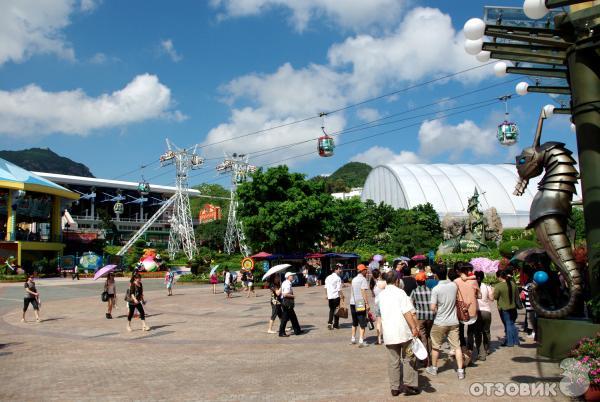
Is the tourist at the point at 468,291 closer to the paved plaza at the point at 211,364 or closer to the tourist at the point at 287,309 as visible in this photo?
the paved plaza at the point at 211,364

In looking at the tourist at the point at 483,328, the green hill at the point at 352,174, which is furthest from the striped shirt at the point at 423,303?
the green hill at the point at 352,174

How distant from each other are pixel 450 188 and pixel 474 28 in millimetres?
60057

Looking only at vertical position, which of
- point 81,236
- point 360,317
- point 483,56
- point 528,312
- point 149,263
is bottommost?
point 528,312

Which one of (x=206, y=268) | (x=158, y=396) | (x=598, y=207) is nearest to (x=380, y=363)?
(x=158, y=396)

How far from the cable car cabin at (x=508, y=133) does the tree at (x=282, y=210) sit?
14927 millimetres

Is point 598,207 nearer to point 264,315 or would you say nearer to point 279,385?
point 279,385

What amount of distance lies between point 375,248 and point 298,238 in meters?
15.0

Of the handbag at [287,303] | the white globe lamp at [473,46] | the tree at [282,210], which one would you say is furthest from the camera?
the tree at [282,210]

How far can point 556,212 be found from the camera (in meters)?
8.81

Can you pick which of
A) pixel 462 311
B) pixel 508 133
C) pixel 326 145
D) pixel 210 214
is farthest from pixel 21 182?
pixel 462 311

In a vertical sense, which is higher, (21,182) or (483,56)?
(21,182)

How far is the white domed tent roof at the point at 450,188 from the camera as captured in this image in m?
63.6

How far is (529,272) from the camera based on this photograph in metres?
11.9

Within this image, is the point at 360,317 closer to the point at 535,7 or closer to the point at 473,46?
the point at 473,46
